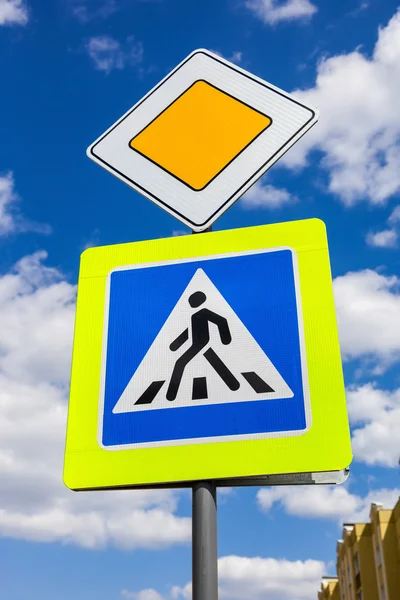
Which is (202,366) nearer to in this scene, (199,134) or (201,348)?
(201,348)

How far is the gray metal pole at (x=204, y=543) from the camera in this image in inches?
65.7

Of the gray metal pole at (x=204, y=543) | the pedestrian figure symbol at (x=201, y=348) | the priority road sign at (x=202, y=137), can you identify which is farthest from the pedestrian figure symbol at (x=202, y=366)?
the priority road sign at (x=202, y=137)

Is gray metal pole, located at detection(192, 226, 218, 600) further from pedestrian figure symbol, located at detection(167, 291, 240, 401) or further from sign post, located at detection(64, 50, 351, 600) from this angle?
pedestrian figure symbol, located at detection(167, 291, 240, 401)

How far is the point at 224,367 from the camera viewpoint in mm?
2037

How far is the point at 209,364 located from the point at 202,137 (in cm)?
101

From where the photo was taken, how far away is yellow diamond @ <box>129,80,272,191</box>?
247 cm

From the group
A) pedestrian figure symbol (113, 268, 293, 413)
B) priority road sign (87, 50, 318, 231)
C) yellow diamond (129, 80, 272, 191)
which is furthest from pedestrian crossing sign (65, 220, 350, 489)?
yellow diamond (129, 80, 272, 191)

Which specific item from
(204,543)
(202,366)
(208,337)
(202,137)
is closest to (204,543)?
(204,543)

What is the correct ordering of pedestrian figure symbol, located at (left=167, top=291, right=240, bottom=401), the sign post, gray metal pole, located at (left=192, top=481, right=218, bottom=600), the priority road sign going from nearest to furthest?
1. gray metal pole, located at (left=192, top=481, right=218, bottom=600)
2. the sign post
3. pedestrian figure symbol, located at (left=167, top=291, right=240, bottom=401)
4. the priority road sign

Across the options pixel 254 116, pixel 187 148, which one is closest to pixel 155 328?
pixel 187 148

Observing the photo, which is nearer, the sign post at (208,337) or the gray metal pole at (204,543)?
the gray metal pole at (204,543)

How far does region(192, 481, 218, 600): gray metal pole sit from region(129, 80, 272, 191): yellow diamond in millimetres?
1199

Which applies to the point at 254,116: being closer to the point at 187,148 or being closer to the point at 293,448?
the point at 187,148

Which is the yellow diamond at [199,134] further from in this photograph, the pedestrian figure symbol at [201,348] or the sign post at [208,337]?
the pedestrian figure symbol at [201,348]
